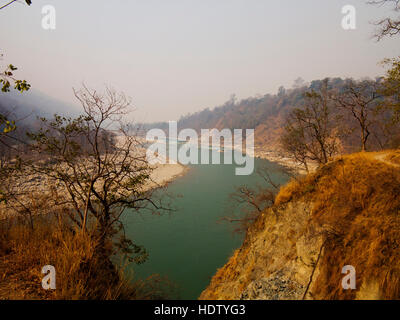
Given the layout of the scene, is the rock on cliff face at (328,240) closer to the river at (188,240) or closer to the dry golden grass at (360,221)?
the dry golden grass at (360,221)

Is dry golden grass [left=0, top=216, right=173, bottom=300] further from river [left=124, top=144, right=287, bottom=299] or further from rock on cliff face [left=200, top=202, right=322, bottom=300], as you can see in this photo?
river [left=124, top=144, right=287, bottom=299]

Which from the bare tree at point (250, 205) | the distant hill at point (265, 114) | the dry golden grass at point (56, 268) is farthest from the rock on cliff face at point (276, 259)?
the distant hill at point (265, 114)

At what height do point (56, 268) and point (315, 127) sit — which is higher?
point (315, 127)

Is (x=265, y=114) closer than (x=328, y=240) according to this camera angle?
No

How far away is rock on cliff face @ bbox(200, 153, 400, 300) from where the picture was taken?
256cm

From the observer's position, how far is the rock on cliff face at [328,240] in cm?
256

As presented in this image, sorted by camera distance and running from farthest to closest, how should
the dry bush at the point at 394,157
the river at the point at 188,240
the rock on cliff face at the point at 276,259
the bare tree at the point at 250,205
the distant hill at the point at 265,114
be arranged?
the distant hill at the point at 265,114 → the river at the point at 188,240 → the bare tree at the point at 250,205 → the dry bush at the point at 394,157 → the rock on cliff face at the point at 276,259

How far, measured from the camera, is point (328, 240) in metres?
3.07

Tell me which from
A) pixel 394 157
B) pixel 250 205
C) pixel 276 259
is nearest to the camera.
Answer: pixel 276 259

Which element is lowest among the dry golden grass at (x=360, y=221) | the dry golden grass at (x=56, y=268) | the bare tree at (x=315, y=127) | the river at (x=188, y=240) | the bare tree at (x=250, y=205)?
the river at (x=188, y=240)

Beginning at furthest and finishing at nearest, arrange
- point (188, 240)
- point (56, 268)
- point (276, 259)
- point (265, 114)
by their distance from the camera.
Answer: point (265, 114) → point (188, 240) → point (276, 259) → point (56, 268)

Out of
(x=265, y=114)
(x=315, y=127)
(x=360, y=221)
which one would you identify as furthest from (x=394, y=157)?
(x=265, y=114)

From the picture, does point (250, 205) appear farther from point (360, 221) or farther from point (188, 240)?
point (360, 221)
